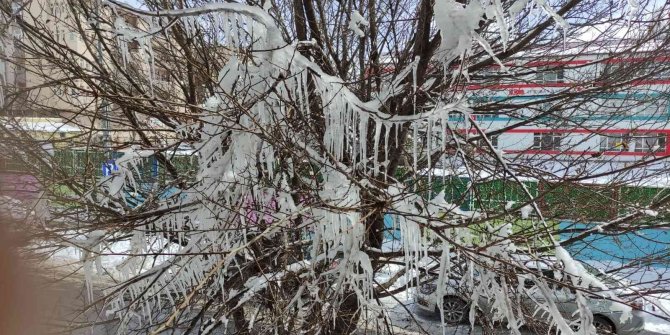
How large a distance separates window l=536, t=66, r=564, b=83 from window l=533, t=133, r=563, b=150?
23.1 inches

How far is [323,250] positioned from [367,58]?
1872mm

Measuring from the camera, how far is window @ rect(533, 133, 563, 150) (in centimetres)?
482

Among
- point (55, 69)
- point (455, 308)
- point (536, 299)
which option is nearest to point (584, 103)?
point (536, 299)

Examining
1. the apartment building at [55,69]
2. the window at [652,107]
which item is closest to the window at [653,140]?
the window at [652,107]

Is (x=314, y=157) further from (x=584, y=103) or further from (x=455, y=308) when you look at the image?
(x=584, y=103)

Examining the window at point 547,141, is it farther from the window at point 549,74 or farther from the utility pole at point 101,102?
the utility pole at point 101,102

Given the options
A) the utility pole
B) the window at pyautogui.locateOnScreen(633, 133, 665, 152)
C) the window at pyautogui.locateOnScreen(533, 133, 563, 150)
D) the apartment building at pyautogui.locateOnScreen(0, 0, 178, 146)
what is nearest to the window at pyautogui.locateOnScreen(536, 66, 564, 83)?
the window at pyautogui.locateOnScreen(533, 133, 563, 150)

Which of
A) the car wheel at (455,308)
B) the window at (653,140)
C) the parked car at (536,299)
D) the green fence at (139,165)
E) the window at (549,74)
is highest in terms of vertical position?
the window at (549,74)

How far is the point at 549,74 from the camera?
455cm

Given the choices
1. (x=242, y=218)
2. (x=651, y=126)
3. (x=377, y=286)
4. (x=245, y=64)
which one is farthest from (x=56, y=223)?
(x=651, y=126)

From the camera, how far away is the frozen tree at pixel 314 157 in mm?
3053

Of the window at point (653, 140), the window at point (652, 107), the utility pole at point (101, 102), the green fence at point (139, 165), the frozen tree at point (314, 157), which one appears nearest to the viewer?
the frozen tree at point (314, 157)

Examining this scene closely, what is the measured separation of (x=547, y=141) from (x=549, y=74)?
85cm

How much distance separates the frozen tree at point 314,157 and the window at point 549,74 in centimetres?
4
